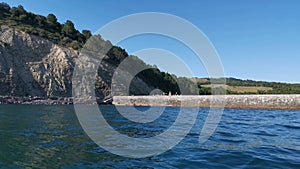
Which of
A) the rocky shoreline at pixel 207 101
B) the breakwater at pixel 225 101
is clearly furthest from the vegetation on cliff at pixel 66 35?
the breakwater at pixel 225 101

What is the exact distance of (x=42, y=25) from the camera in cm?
8306

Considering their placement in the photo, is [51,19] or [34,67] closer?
[34,67]

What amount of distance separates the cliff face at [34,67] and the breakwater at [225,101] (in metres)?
15.1

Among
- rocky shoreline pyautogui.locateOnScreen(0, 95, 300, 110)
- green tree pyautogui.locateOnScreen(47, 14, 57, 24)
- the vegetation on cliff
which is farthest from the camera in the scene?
green tree pyautogui.locateOnScreen(47, 14, 57, 24)

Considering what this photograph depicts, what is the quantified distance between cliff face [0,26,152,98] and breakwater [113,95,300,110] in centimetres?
1514

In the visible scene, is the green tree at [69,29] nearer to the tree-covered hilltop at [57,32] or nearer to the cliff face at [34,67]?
the tree-covered hilltop at [57,32]

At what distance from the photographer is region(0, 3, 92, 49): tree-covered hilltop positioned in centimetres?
7161

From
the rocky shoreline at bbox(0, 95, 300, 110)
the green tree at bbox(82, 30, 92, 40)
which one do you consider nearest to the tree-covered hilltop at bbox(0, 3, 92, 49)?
the green tree at bbox(82, 30, 92, 40)

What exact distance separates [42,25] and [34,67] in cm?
3023

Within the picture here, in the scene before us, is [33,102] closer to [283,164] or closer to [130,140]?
[130,140]

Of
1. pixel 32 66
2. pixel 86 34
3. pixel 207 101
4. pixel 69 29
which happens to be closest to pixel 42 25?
pixel 69 29

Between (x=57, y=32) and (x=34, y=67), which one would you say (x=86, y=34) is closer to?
(x=57, y=32)

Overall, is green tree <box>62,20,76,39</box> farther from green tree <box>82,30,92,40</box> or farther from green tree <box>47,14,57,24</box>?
green tree <box>82,30,92,40</box>

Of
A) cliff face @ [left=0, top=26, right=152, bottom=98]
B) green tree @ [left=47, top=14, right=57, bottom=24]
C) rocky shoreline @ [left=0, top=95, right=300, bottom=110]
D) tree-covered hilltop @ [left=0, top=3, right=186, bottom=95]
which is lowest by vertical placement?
rocky shoreline @ [left=0, top=95, right=300, bottom=110]
